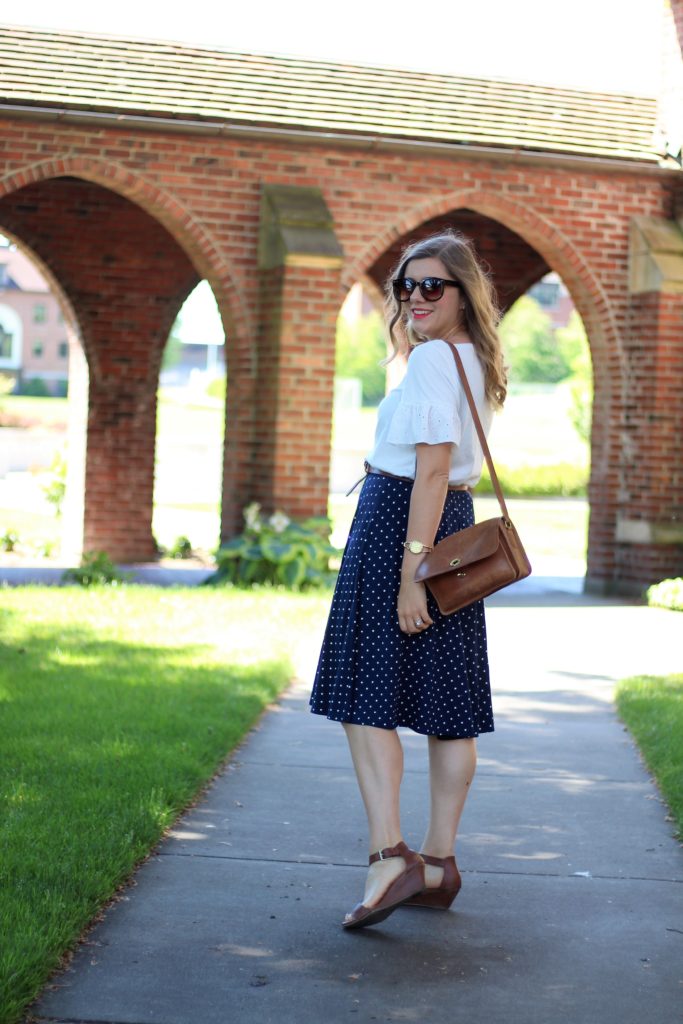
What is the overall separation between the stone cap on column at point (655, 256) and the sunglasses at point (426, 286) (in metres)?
9.22

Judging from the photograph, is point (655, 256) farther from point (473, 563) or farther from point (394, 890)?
point (394, 890)

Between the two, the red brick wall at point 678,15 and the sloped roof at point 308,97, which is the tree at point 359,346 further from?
the red brick wall at point 678,15

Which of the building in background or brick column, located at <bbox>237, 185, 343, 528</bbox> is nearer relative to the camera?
brick column, located at <bbox>237, 185, 343, 528</bbox>

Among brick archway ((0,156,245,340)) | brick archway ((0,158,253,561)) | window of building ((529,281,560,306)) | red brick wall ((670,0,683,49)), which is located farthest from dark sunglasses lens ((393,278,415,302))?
window of building ((529,281,560,306))

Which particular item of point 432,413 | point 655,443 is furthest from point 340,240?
point 432,413

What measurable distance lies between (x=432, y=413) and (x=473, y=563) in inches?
16.4

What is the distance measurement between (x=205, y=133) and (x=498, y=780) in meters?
7.79

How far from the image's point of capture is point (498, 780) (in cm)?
599

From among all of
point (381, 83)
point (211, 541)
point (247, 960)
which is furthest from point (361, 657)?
point (211, 541)

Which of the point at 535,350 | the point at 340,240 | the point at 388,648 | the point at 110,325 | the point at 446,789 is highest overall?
the point at 535,350

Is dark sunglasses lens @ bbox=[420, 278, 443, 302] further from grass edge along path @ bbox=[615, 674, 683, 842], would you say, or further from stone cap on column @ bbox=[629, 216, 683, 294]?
stone cap on column @ bbox=[629, 216, 683, 294]

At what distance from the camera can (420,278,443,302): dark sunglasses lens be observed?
4.13m

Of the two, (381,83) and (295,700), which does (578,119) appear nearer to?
(381,83)

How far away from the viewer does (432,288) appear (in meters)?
4.13
